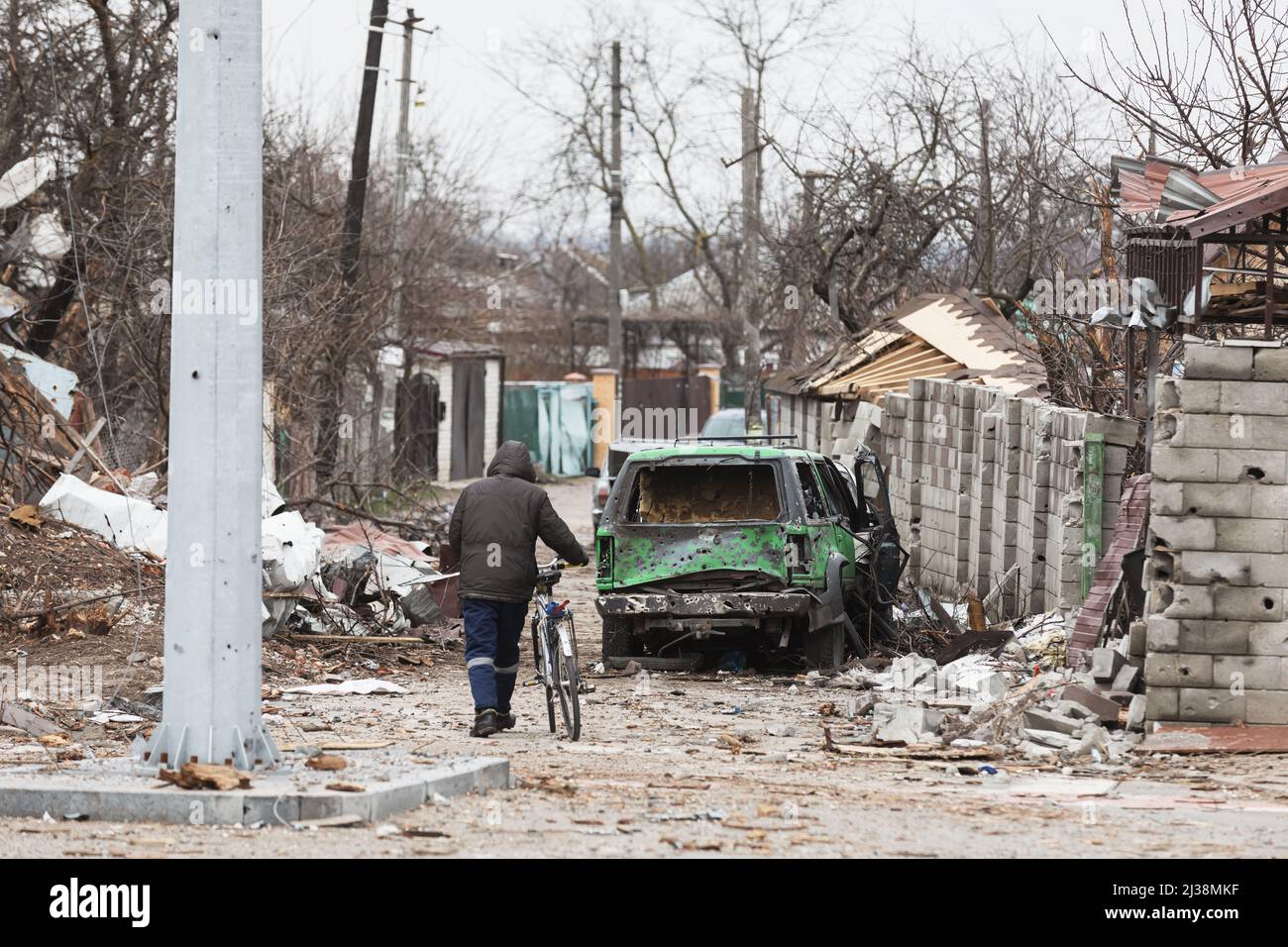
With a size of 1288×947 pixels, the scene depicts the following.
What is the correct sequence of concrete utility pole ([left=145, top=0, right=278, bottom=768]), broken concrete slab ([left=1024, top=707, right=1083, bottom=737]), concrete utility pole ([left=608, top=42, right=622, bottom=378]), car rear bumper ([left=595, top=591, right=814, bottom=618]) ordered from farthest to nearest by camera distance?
concrete utility pole ([left=608, top=42, right=622, bottom=378]), car rear bumper ([left=595, top=591, right=814, bottom=618]), broken concrete slab ([left=1024, top=707, right=1083, bottom=737]), concrete utility pole ([left=145, top=0, right=278, bottom=768])

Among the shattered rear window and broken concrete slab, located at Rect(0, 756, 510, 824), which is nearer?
broken concrete slab, located at Rect(0, 756, 510, 824)

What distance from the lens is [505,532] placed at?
9.84 m

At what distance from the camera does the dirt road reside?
21.1 feet

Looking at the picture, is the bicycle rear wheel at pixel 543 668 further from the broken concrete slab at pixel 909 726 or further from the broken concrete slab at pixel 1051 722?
the broken concrete slab at pixel 1051 722

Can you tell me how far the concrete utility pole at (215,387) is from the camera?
707 centimetres

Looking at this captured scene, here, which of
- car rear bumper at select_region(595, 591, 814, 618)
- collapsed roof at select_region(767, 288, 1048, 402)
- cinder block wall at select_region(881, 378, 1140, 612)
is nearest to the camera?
car rear bumper at select_region(595, 591, 814, 618)

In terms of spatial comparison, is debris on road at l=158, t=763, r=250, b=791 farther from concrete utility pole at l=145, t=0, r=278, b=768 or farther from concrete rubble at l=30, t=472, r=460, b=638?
concrete rubble at l=30, t=472, r=460, b=638

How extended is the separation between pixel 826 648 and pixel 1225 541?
4333 mm

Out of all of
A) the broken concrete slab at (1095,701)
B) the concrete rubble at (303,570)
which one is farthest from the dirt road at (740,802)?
the concrete rubble at (303,570)

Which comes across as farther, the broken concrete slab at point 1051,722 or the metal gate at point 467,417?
the metal gate at point 467,417

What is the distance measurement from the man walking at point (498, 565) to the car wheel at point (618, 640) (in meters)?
3.24

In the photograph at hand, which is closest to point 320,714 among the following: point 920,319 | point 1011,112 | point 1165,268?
point 1165,268

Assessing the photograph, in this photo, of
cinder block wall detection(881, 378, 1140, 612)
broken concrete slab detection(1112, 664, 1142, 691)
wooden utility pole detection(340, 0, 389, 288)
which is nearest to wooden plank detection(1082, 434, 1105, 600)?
cinder block wall detection(881, 378, 1140, 612)

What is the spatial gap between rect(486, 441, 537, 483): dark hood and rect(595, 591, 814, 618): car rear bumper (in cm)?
272
